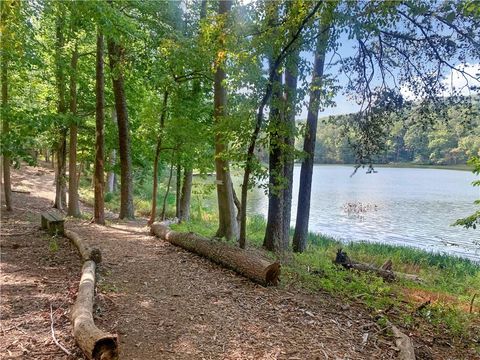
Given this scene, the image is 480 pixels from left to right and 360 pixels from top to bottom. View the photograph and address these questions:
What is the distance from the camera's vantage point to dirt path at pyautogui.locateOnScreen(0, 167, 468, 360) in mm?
3289

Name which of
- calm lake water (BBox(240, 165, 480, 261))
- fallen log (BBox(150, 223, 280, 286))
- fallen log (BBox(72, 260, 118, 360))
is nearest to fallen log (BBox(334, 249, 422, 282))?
calm lake water (BBox(240, 165, 480, 261))

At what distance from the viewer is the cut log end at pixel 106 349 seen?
2771mm

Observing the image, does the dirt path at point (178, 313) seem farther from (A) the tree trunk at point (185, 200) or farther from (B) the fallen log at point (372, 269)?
(A) the tree trunk at point (185, 200)

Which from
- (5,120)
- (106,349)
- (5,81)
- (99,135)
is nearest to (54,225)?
(5,120)

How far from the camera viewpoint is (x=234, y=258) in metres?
5.66

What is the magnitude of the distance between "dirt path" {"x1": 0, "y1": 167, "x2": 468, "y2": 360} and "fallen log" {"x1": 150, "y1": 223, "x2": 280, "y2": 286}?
0.15 m

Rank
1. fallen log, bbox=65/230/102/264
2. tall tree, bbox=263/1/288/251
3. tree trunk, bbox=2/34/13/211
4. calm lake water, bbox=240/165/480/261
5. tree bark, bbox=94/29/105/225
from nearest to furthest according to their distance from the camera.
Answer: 1. fallen log, bbox=65/230/102/264
2. tall tree, bbox=263/1/288/251
3. tree trunk, bbox=2/34/13/211
4. tree bark, bbox=94/29/105/225
5. calm lake water, bbox=240/165/480/261

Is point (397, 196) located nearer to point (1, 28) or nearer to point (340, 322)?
point (340, 322)

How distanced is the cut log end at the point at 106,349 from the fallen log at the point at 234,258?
8.59 ft

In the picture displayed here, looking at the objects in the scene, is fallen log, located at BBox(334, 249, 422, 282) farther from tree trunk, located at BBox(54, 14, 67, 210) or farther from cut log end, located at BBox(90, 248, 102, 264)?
tree trunk, located at BBox(54, 14, 67, 210)

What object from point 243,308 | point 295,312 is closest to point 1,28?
point 243,308

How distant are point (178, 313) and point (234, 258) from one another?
5.73ft

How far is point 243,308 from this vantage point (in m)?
4.31

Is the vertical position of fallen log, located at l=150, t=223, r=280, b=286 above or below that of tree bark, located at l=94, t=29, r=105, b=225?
below
